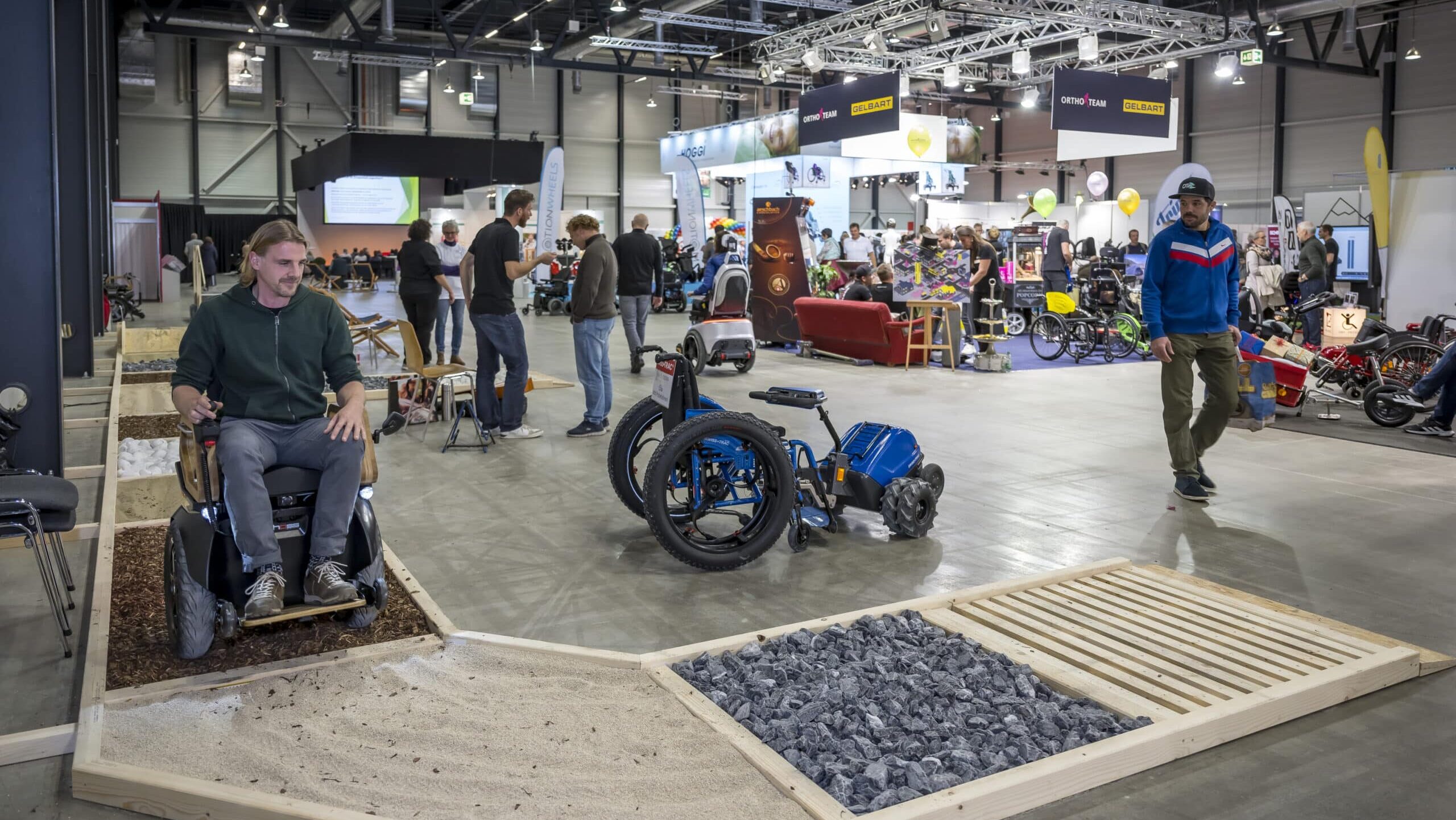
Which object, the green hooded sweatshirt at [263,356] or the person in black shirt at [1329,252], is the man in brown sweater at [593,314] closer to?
the green hooded sweatshirt at [263,356]

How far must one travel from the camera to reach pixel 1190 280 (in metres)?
5.59

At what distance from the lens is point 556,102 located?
32.8m

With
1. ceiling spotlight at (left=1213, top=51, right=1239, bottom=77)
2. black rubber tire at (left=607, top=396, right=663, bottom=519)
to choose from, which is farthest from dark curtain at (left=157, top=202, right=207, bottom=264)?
black rubber tire at (left=607, top=396, right=663, bottom=519)

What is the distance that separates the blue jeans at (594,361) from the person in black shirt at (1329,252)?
411 inches

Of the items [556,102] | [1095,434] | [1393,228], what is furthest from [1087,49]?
[556,102]

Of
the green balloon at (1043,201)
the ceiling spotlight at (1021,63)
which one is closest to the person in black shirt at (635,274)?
the ceiling spotlight at (1021,63)

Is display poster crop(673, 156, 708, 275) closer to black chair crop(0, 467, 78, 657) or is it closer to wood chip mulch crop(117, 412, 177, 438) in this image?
wood chip mulch crop(117, 412, 177, 438)

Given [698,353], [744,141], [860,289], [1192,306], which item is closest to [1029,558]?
[1192,306]

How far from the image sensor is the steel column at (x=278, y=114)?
30016 millimetres

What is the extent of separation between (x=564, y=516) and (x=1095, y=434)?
4218mm

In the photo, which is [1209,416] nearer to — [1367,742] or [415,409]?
[1367,742]

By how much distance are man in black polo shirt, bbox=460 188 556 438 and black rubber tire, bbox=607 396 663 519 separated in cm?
224

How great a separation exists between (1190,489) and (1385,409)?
3.54 meters

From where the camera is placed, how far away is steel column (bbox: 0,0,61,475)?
5.21 m
